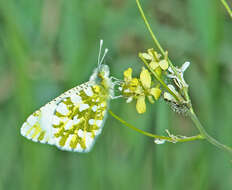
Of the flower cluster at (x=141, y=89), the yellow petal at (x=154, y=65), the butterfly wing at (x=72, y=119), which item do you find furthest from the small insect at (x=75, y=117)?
the yellow petal at (x=154, y=65)

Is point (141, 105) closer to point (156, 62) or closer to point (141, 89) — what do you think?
point (141, 89)

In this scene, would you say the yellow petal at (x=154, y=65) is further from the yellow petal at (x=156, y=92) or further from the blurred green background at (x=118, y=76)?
the blurred green background at (x=118, y=76)

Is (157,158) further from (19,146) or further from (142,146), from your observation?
(19,146)

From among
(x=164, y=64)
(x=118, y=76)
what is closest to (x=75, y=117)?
(x=164, y=64)

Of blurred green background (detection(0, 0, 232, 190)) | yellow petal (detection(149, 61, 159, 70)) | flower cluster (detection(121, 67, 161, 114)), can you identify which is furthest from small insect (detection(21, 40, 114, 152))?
blurred green background (detection(0, 0, 232, 190))

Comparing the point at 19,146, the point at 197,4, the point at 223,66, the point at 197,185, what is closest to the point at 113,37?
the point at 197,4

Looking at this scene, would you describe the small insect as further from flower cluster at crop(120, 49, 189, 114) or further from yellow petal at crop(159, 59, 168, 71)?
yellow petal at crop(159, 59, 168, 71)

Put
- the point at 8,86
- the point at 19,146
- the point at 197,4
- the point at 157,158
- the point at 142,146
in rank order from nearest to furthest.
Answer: the point at 157,158
the point at 142,146
the point at 197,4
the point at 19,146
the point at 8,86
